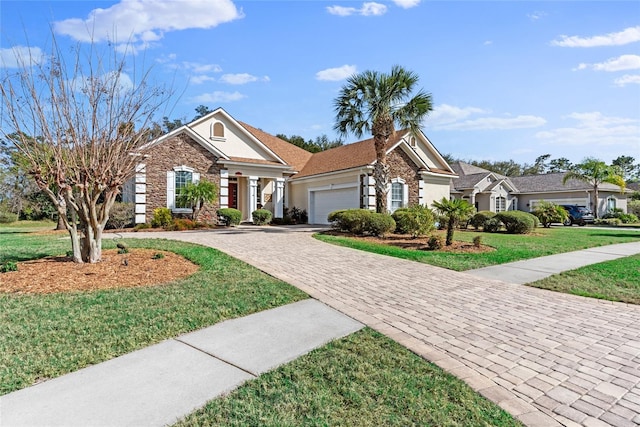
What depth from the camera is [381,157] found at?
1652cm

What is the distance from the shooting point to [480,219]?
18.4m

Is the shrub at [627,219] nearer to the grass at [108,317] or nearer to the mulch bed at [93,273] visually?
the grass at [108,317]

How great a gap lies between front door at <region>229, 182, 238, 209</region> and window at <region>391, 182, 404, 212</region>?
9.77 meters

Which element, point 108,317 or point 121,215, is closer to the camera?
point 108,317

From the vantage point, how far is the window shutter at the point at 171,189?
61.2ft

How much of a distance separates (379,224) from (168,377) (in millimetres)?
11596

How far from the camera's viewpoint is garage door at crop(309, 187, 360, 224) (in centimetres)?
2072

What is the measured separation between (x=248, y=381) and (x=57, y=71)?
737 centimetres

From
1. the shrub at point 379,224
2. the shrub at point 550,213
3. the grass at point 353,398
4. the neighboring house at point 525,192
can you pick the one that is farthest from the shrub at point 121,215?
the neighboring house at point 525,192

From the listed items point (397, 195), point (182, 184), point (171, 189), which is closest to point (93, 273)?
point (171, 189)

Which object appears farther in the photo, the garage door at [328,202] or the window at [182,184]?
the garage door at [328,202]

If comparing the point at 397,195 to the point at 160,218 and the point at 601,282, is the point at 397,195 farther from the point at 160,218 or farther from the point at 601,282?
the point at 601,282

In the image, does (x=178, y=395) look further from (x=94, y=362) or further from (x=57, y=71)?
(x=57, y=71)

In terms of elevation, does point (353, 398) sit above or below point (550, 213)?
below
